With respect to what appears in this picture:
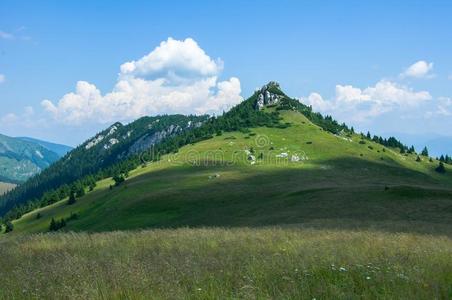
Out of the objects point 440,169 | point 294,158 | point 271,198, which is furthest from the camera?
point 440,169

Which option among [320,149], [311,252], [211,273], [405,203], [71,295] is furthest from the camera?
[320,149]

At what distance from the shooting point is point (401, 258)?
10.3 meters

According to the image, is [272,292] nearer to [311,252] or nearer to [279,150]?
[311,252]

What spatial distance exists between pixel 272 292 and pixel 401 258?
424cm

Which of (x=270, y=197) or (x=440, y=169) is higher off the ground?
(x=270, y=197)

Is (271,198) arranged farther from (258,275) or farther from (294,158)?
(294,158)

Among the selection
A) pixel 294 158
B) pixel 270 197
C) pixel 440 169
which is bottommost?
pixel 440 169

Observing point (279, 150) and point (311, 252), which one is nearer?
point (311, 252)

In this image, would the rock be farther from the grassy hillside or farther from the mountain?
the grassy hillside

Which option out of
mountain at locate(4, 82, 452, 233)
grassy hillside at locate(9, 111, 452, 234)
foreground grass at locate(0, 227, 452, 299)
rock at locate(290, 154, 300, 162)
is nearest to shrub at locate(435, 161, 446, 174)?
mountain at locate(4, 82, 452, 233)

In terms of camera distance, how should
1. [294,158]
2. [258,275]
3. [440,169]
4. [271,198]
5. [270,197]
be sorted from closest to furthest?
[258,275], [271,198], [270,197], [294,158], [440,169]

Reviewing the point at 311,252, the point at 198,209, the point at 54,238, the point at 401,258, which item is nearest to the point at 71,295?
the point at 311,252

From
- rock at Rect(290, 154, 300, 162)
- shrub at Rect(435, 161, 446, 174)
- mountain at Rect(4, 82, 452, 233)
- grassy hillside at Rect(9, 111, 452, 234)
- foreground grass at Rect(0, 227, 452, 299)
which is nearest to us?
foreground grass at Rect(0, 227, 452, 299)

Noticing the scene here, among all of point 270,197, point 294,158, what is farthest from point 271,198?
point 294,158
